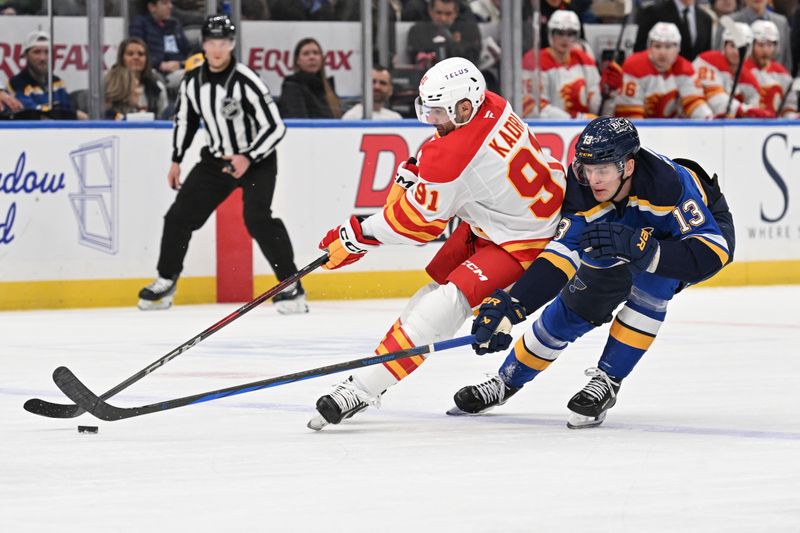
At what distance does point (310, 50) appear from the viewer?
9.80 m

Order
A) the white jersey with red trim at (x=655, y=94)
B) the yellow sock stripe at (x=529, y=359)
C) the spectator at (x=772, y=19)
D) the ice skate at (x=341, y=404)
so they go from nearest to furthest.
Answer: the ice skate at (x=341, y=404)
the yellow sock stripe at (x=529, y=359)
the white jersey with red trim at (x=655, y=94)
the spectator at (x=772, y=19)

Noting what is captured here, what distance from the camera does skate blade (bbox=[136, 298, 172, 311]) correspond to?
895cm

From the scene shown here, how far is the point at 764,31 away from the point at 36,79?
209 inches

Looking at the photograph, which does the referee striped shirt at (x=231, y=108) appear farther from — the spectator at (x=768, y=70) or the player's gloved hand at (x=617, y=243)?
the player's gloved hand at (x=617, y=243)

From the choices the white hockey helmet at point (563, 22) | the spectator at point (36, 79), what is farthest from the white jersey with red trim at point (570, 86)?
the spectator at point (36, 79)

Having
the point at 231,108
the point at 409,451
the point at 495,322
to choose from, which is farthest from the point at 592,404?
the point at 231,108

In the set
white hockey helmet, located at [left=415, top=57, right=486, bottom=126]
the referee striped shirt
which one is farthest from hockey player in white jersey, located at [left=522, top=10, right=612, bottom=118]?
white hockey helmet, located at [left=415, top=57, right=486, bottom=126]

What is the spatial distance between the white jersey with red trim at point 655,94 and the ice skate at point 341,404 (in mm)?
6750

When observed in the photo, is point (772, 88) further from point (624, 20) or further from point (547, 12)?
point (547, 12)

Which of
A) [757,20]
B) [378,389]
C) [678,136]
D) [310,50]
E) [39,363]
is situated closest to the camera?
[378,389]

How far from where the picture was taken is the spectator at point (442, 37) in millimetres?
10094

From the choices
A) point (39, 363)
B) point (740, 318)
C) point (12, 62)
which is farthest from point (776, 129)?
point (39, 363)

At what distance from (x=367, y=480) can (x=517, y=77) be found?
6.80 meters

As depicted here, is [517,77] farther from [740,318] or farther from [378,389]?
[378,389]
